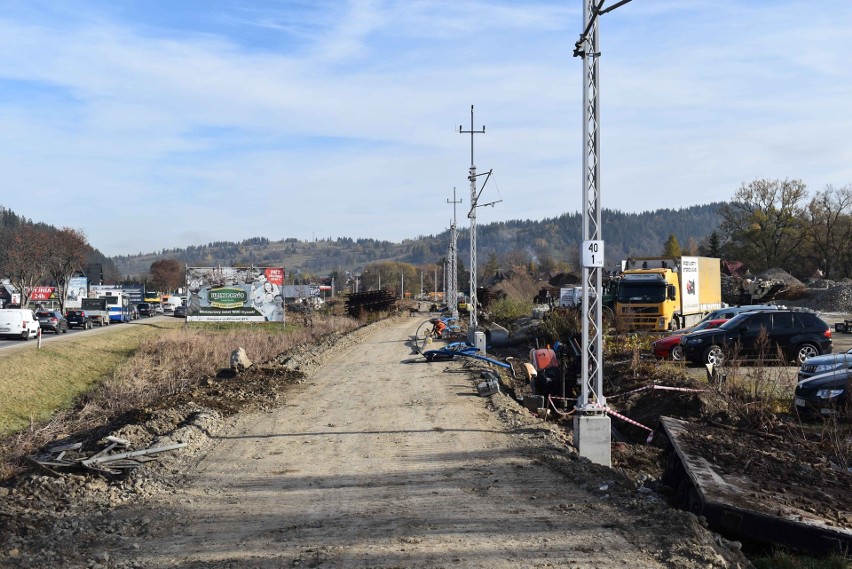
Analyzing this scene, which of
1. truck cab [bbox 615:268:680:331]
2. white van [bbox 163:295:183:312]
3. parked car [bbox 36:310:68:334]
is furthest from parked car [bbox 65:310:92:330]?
truck cab [bbox 615:268:680:331]

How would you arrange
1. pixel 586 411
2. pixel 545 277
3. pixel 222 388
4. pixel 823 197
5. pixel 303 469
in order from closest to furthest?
pixel 303 469
pixel 586 411
pixel 222 388
pixel 823 197
pixel 545 277

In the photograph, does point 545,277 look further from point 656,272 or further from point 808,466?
point 808,466

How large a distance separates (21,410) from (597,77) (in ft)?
71.5

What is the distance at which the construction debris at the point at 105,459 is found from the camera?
1002cm

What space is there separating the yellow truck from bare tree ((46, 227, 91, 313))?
5612 cm

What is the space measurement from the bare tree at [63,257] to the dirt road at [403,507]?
66.2 m

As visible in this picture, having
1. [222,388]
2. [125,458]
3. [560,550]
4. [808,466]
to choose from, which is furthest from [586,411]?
[222,388]

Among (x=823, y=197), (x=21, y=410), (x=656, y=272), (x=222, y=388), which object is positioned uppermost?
(x=823, y=197)

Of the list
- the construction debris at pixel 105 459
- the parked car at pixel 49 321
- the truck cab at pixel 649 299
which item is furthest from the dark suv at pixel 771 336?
the parked car at pixel 49 321

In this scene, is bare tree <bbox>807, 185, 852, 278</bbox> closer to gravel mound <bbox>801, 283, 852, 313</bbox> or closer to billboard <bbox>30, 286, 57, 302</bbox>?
gravel mound <bbox>801, 283, 852, 313</bbox>

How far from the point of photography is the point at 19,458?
1478 centimetres

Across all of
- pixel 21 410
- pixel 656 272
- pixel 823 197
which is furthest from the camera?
pixel 823 197

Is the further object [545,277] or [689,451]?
[545,277]

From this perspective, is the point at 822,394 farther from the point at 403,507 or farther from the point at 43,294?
the point at 43,294
